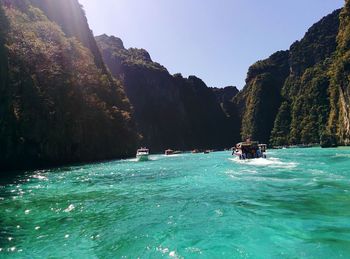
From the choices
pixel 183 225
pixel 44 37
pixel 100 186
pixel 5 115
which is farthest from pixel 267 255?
pixel 44 37

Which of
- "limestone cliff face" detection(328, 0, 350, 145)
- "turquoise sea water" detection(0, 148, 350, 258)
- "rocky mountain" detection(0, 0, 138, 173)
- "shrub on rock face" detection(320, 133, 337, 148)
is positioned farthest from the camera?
"shrub on rock face" detection(320, 133, 337, 148)

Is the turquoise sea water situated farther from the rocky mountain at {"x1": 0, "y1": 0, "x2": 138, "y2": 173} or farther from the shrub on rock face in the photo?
the shrub on rock face

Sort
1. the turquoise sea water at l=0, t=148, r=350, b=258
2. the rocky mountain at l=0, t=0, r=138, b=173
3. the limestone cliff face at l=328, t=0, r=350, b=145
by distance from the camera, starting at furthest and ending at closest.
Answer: the limestone cliff face at l=328, t=0, r=350, b=145
the rocky mountain at l=0, t=0, r=138, b=173
the turquoise sea water at l=0, t=148, r=350, b=258

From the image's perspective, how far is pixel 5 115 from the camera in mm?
48969

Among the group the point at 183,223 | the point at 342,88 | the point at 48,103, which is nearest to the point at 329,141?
the point at 342,88

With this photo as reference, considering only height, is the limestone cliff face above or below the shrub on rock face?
above

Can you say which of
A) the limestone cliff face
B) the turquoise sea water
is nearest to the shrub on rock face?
the limestone cliff face

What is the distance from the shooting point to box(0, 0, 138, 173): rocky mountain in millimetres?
54875

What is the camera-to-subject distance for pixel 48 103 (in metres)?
67.3

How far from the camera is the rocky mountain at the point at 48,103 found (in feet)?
180

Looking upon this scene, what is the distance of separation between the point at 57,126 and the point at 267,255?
63.0 meters

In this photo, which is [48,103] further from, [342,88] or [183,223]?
[342,88]

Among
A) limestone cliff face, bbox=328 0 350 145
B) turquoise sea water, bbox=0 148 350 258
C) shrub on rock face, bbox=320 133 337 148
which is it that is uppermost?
limestone cliff face, bbox=328 0 350 145

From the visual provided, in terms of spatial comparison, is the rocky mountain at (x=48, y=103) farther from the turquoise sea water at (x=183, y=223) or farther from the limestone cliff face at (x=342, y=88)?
the limestone cliff face at (x=342, y=88)
